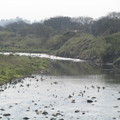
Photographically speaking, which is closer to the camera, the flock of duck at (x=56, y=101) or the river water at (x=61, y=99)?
the flock of duck at (x=56, y=101)

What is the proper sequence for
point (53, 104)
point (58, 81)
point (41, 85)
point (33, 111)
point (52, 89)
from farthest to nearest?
point (58, 81) < point (41, 85) < point (52, 89) < point (53, 104) < point (33, 111)

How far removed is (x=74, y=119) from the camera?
58688 mm

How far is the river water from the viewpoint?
61844mm

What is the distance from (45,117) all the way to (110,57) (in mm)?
126409

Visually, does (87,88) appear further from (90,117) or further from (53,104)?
(90,117)

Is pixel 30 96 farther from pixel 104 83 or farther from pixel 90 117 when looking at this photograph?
pixel 104 83

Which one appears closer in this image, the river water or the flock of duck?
the flock of duck

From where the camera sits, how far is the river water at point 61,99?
61.8 m

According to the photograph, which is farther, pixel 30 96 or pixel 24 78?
pixel 24 78

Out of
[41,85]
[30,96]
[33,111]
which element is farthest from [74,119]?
[41,85]

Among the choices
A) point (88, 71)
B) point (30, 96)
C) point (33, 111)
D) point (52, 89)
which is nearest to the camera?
point (33, 111)

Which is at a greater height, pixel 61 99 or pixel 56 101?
pixel 61 99

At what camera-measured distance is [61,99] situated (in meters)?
75.9

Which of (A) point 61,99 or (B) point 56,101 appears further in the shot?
(A) point 61,99
